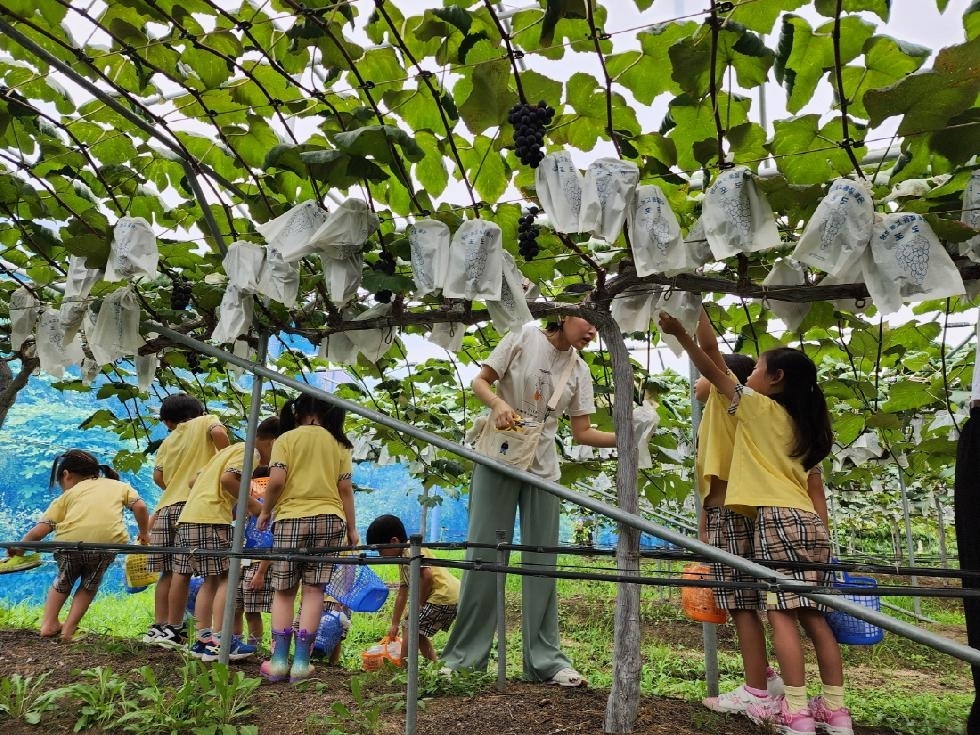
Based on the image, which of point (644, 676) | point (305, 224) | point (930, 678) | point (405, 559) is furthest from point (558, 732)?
point (930, 678)

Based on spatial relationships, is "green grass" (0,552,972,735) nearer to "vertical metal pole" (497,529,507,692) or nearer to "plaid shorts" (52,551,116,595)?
"vertical metal pole" (497,529,507,692)

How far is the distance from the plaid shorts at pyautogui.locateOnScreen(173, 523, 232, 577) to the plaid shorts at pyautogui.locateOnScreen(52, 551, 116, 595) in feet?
3.15

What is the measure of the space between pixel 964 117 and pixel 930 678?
361cm

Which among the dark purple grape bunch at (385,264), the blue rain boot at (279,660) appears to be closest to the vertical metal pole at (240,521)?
the blue rain boot at (279,660)

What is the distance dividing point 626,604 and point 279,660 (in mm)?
1344

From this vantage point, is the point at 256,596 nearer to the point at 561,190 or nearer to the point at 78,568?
the point at 78,568

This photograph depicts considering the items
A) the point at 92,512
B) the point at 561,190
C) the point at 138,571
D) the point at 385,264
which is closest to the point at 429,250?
the point at 385,264

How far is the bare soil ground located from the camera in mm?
1894

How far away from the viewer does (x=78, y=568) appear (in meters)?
3.84

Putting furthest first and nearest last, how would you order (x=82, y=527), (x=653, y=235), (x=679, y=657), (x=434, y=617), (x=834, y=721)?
(x=679, y=657), (x=82, y=527), (x=434, y=617), (x=834, y=721), (x=653, y=235)

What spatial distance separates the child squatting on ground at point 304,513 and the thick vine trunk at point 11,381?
1519 mm

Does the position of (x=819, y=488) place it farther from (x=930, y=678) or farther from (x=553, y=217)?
(x=930, y=678)

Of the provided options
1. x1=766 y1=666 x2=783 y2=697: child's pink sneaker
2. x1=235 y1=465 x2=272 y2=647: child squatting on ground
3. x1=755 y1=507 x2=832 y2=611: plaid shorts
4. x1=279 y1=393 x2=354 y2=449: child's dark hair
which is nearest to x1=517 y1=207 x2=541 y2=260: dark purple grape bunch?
x1=755 y1=507 x2=832 y2=611: plaid shorts

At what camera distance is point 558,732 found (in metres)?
1.84
